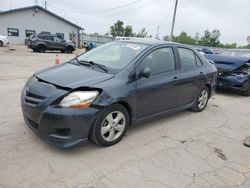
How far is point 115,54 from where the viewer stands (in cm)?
424

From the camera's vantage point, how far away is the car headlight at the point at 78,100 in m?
3.09

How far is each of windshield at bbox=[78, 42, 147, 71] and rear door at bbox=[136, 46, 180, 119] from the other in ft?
0.75

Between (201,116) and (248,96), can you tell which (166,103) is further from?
(248,96)

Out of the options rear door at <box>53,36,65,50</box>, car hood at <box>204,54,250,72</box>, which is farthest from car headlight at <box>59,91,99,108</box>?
rear door at <box>53,36,65,50</box>

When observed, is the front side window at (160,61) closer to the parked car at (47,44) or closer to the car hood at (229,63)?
the car hood at (229,63)

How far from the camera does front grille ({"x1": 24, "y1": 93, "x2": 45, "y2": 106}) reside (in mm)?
3178

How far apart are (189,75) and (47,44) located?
1929cm

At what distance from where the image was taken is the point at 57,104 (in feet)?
10.1

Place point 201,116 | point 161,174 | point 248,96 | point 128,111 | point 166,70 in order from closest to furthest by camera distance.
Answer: point 161,174 < point 128,111 < point 166,70 < point 201,116 < point 248,96

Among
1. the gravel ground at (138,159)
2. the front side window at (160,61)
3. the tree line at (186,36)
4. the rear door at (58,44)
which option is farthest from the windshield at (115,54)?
the tree line at (186,36)

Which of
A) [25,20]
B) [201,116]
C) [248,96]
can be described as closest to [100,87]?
[201,116]

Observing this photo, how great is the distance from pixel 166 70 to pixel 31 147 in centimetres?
255

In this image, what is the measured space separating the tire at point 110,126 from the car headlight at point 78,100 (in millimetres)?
265

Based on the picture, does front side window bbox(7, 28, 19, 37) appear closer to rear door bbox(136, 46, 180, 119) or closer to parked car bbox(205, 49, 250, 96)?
parked car bbox(205, 49, 250, 96)
